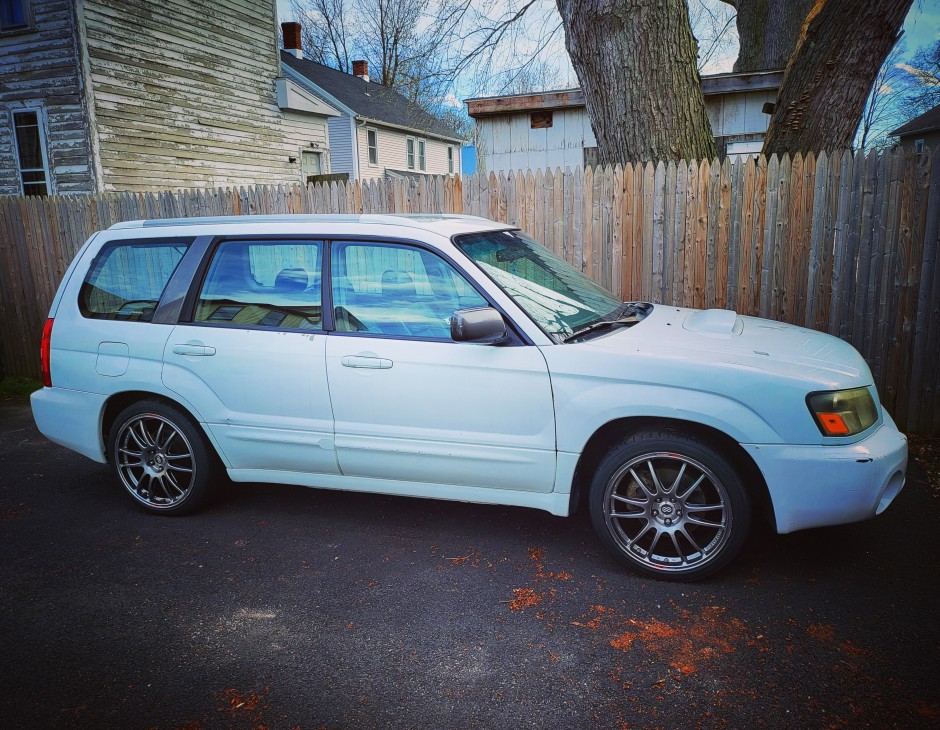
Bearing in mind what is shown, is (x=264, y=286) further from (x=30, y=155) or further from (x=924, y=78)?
(x=924, y=78)

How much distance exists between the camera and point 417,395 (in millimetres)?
3770

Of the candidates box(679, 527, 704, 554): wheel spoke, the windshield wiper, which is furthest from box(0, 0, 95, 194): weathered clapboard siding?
box(679, 527, 704, 554): wheel spoke

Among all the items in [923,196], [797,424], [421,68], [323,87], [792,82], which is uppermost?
[323,87]

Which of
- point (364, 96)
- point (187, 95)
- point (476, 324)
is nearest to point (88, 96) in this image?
point (187, 95)

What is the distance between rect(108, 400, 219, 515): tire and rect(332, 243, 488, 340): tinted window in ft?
4.36

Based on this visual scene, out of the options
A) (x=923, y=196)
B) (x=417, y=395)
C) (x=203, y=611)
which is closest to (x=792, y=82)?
(x=923, y=196)

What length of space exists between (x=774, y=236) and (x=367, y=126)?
2652 centimetres

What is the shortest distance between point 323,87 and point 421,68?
686 inches

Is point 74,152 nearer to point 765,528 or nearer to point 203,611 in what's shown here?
point 203,611

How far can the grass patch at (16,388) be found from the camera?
324 inches

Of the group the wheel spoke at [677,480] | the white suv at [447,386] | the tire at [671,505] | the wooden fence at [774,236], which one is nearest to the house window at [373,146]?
the wooden fence at [774,236]

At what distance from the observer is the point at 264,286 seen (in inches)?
167

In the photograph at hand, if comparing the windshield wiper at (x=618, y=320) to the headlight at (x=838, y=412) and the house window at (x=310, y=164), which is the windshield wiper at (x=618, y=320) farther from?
the house window at (x=310, y=164)

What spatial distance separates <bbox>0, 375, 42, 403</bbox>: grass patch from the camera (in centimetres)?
823
